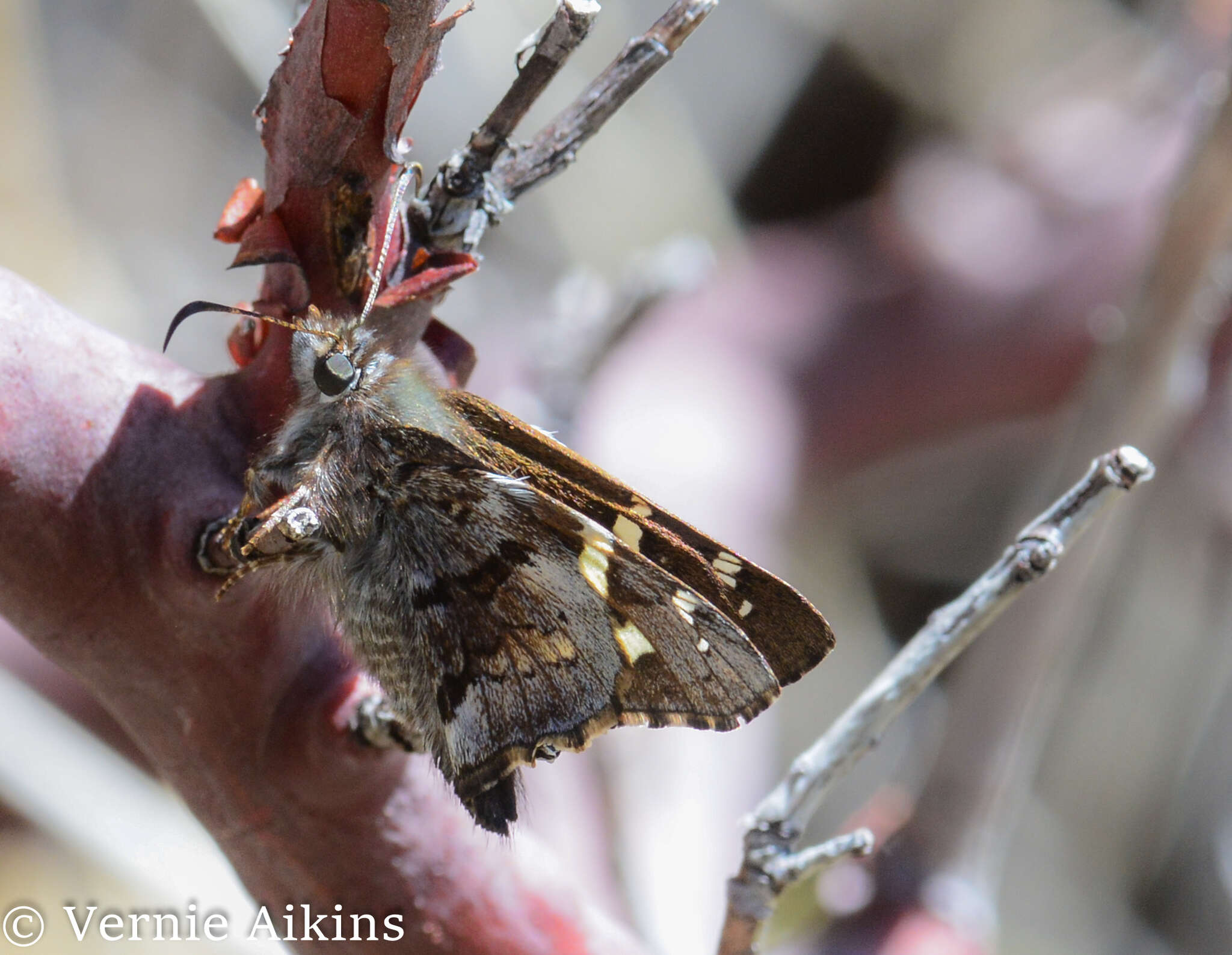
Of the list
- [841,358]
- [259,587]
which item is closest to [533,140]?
[259,587]

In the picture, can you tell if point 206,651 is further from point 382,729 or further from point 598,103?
point 598,103

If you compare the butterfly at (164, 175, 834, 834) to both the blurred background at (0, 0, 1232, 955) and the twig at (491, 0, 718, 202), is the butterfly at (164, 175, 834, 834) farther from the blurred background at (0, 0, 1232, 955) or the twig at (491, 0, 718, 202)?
the blurred background at (0, 0, 1232, 955)

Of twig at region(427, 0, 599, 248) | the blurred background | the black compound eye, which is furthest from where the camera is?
the blurred background

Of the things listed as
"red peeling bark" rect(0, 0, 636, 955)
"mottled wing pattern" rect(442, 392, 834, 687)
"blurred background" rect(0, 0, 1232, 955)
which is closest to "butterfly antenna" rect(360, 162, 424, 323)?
"red peeling bark" rect(0, 0, 636, 955)

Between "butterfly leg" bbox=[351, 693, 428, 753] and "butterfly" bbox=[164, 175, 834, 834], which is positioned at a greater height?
"butterfly" bbox=[164, 175, 834, 834]

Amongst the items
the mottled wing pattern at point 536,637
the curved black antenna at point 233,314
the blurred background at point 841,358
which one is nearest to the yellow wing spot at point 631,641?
the mottled wing pattern at point 536,637

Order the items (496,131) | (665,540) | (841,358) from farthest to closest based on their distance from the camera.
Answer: (841,358) → (665,540) → (496,131)

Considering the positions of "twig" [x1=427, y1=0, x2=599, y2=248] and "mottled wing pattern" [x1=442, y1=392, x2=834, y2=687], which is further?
"mottled wing pattern" [x1=442, y1=392, x2=834, y2=687]
